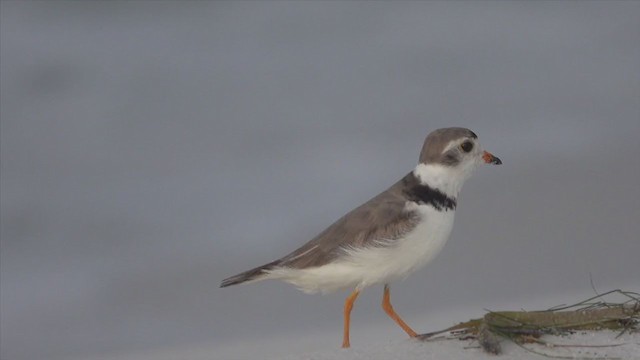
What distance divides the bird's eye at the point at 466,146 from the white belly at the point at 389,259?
0.87ft

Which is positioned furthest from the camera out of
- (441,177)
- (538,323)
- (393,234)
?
(441,177)

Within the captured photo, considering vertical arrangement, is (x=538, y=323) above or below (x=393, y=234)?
below

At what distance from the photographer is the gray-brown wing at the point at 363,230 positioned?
11.3 feet

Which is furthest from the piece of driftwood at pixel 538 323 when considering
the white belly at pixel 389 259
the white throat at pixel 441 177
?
the white throat at pixel 441 177

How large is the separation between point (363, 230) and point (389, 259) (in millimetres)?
164

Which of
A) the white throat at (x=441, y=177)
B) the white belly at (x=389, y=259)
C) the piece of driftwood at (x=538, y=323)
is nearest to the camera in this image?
the piece of driftwood at (x=538, y=323)

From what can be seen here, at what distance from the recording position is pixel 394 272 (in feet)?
11.4

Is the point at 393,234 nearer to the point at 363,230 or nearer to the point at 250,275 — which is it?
the point at 363,230

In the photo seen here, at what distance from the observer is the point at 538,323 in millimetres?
3002

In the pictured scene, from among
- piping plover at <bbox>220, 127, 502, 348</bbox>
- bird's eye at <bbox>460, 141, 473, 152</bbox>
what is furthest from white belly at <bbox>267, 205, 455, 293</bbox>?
bird's eye at <bbox>460, 141, 473, 152</bbox>

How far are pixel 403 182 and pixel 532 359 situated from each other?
110 cm

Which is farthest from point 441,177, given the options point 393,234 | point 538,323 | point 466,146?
point 538,323

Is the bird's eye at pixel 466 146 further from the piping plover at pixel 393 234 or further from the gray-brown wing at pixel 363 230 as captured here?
the gray-brown wing at pixel 363 230

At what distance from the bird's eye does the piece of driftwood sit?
78cm
